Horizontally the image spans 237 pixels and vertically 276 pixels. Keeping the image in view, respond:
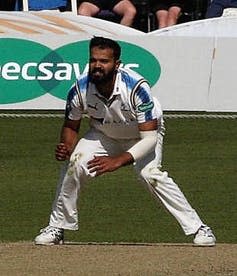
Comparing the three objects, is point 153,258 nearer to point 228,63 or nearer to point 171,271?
point 171,271

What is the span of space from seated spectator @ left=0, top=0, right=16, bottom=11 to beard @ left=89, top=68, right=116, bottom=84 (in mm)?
16056

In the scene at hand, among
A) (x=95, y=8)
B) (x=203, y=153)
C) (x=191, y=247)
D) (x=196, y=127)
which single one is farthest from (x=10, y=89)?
(x=191, y=247)

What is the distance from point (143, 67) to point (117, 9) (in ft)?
19.7

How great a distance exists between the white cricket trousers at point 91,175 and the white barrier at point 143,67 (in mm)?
8802

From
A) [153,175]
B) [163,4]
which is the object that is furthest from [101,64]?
[163,4]

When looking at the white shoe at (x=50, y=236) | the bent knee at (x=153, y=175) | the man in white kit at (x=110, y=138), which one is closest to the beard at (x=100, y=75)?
the man in white kit at (x=110, y=138)

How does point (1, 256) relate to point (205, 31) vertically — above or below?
above

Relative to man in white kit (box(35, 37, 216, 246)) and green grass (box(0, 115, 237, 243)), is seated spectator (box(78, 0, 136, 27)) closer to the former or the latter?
green grass (box(0, 115, 237, 243))

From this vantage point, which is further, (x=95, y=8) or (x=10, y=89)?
(x=95, y=8)

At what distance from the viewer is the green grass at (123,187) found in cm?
1057

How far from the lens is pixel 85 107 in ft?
29.5

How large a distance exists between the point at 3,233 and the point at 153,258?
2.07 metres

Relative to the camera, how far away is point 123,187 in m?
12.8

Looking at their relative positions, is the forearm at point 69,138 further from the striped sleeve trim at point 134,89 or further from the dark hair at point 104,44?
the dark hair at point 104,44
